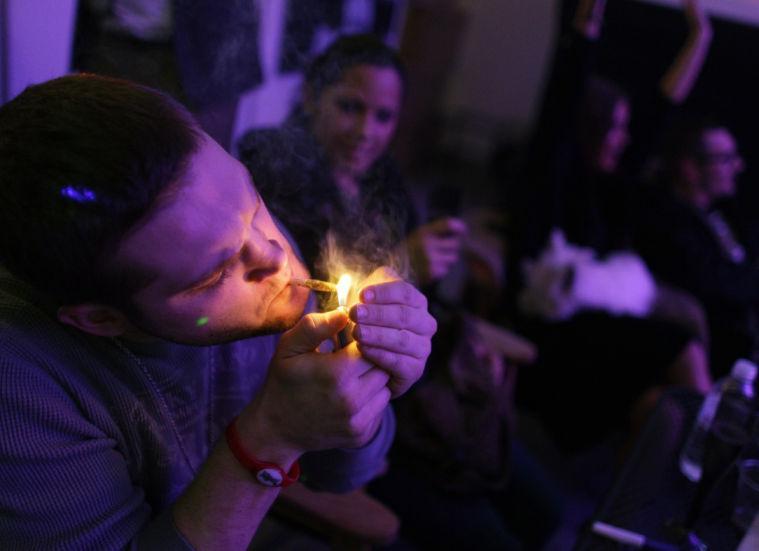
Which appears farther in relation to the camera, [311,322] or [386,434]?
[386,434]

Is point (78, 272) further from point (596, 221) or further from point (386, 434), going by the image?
point (596, 221)

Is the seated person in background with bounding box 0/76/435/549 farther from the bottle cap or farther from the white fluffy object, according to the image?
the white fluffy object

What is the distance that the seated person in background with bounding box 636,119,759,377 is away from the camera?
3035 mm

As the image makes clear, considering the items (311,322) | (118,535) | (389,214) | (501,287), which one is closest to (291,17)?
(389,214)

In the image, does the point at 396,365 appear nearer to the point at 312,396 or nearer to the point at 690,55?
the point at 312,396

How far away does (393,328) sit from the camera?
83cm

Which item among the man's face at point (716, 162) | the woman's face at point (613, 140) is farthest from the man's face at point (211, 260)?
the man's face at point (716, 162)

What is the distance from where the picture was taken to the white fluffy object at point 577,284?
2.65 m

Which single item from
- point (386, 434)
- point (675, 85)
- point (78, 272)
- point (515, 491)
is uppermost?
point (675, 85)

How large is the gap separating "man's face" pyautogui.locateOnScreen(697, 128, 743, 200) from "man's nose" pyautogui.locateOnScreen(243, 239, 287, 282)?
2.98m

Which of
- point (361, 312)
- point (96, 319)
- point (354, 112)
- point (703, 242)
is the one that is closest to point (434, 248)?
point (354, 112)

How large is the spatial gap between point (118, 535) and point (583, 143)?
2763 mm

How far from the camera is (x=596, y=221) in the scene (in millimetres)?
2945

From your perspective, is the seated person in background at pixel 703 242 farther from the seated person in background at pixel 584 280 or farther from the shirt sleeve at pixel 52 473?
the shirt sleeve at pixel 52 473
